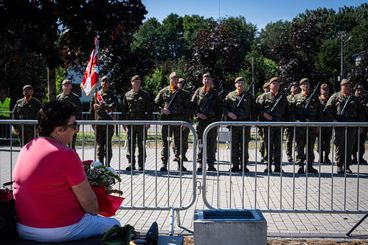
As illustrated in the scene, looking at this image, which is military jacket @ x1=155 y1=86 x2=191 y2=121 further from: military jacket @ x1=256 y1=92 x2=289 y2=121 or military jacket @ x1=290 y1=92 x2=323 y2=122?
military jacket @ x1=290 y1=92 x2=323 y2=122

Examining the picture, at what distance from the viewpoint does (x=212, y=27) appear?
20.5 meters

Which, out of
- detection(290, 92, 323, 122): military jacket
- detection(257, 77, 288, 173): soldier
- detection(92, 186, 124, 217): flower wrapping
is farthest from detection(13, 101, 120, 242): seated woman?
detection(290, 92, 323, 122): military jacket

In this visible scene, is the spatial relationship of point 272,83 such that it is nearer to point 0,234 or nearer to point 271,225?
point 271,225

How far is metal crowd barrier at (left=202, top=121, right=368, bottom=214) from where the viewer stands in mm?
6707

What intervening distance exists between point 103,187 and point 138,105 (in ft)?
27.1

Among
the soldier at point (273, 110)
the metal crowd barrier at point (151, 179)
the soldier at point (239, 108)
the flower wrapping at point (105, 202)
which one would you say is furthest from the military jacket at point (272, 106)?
the flower wrapping at point (105, 202)

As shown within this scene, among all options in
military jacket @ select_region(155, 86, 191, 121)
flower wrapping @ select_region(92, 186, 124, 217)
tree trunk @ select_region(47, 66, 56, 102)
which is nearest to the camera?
flower wrapping @ select_region(92, 186, 124, 217)

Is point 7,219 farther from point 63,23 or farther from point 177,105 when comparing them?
point 177,105

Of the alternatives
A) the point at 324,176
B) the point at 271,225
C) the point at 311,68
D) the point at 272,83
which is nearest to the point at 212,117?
the point at 272,83

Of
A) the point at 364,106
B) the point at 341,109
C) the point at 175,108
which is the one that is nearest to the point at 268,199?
the point at 175,108

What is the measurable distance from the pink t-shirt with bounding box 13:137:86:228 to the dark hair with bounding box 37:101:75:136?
0.50 ft

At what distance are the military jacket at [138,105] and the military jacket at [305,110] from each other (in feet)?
12.2

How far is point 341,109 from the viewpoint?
12586 mm

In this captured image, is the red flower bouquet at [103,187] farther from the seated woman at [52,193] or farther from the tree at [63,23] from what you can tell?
the tree at [63,23]
